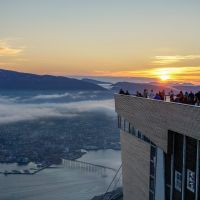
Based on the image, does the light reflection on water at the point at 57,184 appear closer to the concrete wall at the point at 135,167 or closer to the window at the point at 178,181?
the concrete wall at the point at 135,167

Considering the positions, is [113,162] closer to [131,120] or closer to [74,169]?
[74,169]

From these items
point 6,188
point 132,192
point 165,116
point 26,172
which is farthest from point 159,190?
point 26,172

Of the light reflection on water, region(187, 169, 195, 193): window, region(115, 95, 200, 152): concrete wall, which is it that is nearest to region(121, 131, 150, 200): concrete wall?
region(115, 95, 200, 152): concrete wall

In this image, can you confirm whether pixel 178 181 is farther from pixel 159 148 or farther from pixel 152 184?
pixel 152 184

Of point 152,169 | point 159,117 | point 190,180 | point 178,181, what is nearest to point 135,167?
point 152,169

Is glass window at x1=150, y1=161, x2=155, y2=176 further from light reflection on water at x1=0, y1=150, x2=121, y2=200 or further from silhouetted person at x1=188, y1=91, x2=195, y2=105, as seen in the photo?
light reflection on water at x1=0, y1=150, x2=121, y2=200

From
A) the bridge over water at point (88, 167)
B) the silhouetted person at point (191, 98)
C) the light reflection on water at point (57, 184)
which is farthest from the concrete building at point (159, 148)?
the bridge over water at point (88, 167)

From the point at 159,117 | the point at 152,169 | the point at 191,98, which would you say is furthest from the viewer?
the point at 152,169
